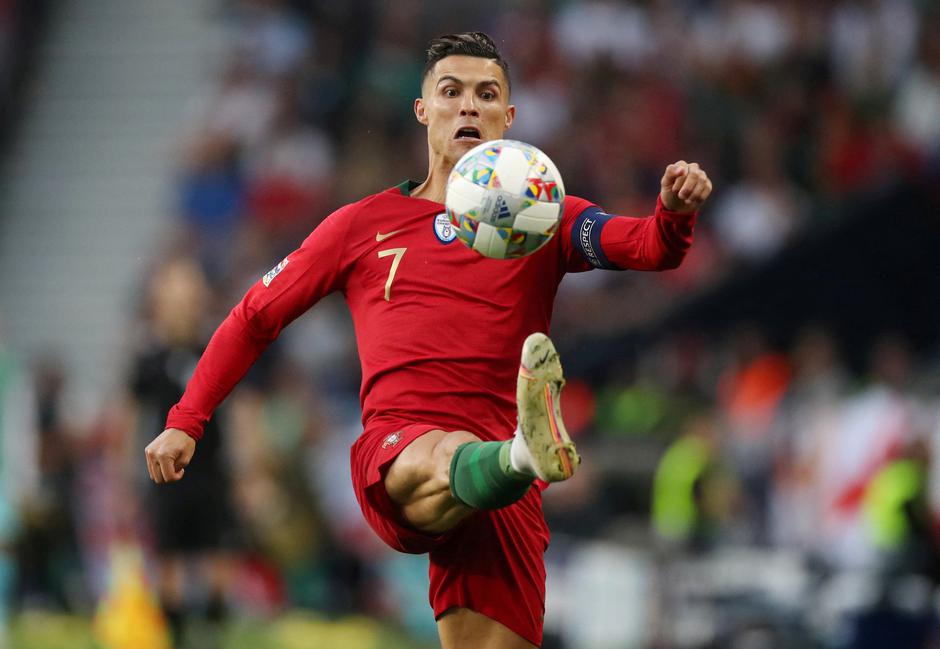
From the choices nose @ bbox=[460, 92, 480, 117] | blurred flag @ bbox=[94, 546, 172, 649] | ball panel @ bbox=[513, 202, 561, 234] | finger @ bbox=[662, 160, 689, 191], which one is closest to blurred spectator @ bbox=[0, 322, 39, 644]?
blurred flag @ bbox=[94, 546, 172, 649]

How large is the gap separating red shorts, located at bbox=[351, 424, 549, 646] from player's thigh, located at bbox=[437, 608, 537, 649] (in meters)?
0.02

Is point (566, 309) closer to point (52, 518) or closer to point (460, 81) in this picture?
point (52, 518)

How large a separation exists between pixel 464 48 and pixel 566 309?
7602 millimetres

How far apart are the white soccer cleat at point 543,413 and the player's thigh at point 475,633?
0.90 metres

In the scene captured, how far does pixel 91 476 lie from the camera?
1323cm

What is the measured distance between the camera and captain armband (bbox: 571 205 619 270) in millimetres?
5141

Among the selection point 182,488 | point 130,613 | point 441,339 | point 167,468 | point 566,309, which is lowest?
point 130,613

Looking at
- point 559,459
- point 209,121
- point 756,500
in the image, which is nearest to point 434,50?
point 559,459

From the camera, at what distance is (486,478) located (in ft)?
15.4

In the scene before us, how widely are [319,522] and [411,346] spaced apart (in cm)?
700

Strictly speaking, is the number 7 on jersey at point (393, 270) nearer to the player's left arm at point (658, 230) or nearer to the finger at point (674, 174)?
the player's left arm at point (658, 230)

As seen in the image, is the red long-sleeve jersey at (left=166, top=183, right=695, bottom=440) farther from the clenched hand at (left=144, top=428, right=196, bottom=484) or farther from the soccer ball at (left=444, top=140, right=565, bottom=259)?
the soccer ball at (left=444, top=140, right=565, bottom=259)

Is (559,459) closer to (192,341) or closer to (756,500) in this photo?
(192,341)

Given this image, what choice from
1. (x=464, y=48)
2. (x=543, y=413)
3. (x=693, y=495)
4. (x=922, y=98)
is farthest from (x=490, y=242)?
(x=922, y=98)
